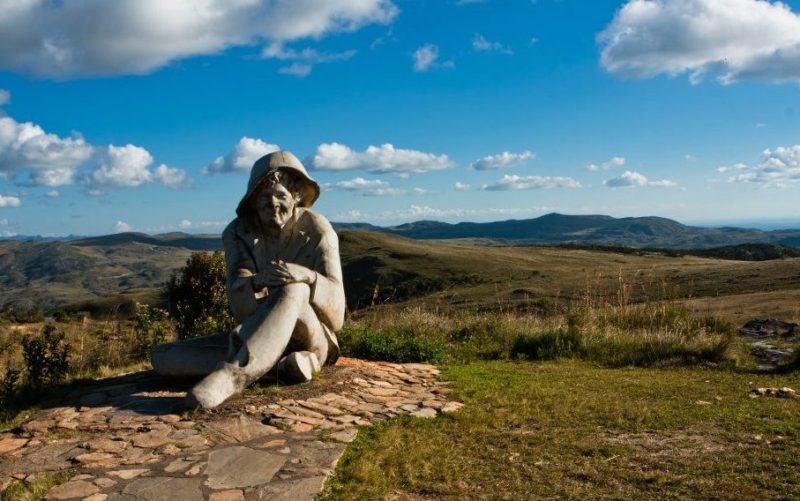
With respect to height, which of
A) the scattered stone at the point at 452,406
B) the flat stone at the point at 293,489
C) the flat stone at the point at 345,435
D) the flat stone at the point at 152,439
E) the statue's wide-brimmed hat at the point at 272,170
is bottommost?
the scattered stone at the point at 452,406

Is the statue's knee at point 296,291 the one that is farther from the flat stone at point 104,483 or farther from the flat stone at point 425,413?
the flat stone at point 104,483

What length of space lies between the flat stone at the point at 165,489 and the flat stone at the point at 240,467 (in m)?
0.12

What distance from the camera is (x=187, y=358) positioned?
6.97 meters

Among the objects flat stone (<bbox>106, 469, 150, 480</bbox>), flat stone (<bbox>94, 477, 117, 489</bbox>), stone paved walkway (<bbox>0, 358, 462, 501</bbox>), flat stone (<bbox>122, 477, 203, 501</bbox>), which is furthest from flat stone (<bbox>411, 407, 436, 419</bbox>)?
flat stone (<bbox>94, 477, 117, 489</bbox>)

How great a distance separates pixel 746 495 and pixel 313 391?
402 centimetres

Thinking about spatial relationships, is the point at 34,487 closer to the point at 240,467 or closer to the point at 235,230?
the point at 240,467

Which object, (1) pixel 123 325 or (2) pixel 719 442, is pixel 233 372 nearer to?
(2) pixel 719 442

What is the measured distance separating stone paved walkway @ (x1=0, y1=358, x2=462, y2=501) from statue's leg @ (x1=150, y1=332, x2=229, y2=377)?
20 cm

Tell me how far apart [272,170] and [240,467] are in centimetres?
390

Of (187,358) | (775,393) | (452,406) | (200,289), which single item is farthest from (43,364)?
(775,393)

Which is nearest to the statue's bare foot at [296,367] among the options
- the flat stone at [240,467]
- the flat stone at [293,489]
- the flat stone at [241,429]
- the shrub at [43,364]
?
the flat stone at [241,429]

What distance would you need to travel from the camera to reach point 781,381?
25.8 feet

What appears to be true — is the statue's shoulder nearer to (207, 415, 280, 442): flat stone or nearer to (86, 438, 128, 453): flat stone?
(207, 415, 280, 442): flat stone

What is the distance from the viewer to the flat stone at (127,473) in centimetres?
449
